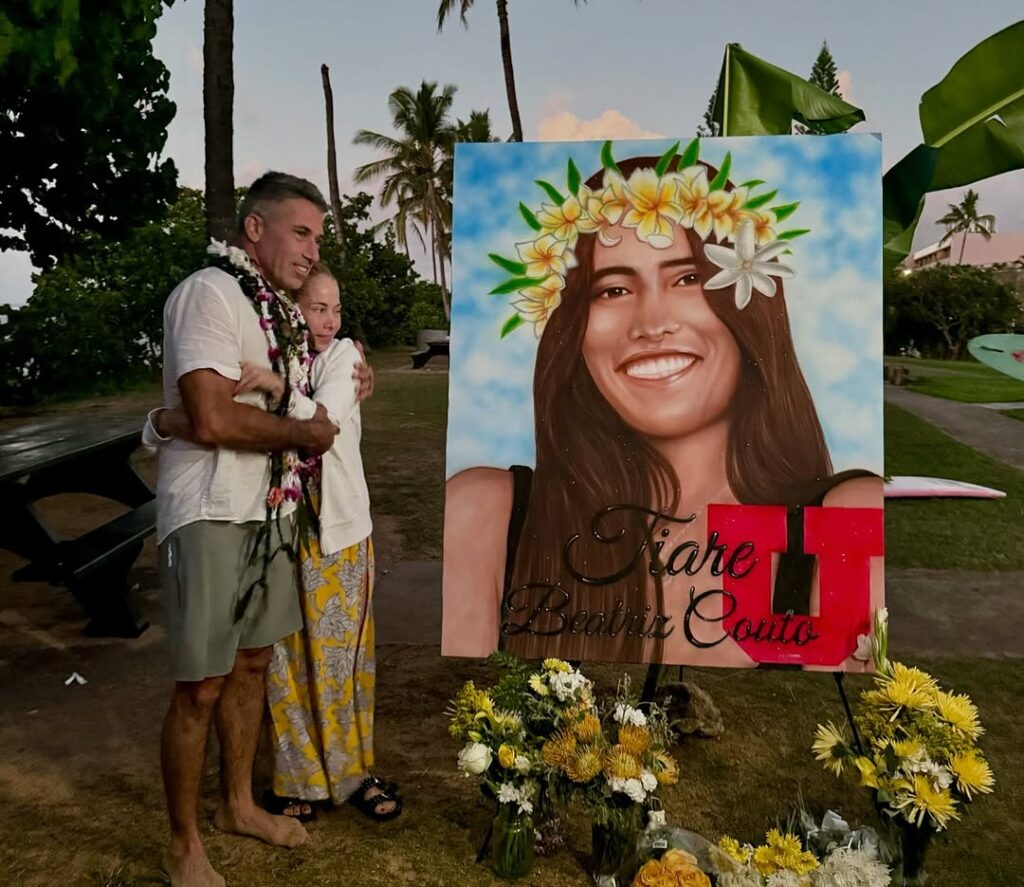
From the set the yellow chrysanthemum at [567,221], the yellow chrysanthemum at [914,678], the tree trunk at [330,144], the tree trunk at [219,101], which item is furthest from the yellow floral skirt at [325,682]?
the tree trunk at [330,144]

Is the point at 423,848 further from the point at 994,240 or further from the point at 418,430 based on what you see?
the point at 994,240

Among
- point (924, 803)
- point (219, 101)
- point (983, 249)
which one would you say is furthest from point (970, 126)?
point (983, 249)

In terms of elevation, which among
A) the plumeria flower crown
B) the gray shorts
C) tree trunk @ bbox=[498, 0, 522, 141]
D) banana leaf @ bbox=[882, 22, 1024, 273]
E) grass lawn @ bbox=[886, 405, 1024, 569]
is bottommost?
grass lawn @ bbox=[886, 405, 1024, 569]

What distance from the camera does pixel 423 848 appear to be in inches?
93.7

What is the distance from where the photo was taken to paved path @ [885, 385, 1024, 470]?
9.85 m

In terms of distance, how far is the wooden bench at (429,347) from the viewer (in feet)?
54.8

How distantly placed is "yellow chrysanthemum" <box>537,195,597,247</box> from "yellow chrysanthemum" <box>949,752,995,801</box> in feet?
5.18

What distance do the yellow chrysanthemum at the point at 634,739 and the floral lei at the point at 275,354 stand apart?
977 mm

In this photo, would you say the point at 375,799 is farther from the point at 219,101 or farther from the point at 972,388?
the point at 972,388

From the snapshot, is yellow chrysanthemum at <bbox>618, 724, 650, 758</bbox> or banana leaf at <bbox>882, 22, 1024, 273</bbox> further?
banana leaf at <bbox>882, 22, 1024, 273</bbox>


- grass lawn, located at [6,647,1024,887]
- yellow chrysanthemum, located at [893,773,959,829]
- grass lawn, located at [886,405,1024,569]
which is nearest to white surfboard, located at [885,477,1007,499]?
grass lawn, located at [886,405,1024,569]

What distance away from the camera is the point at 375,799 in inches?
99.2

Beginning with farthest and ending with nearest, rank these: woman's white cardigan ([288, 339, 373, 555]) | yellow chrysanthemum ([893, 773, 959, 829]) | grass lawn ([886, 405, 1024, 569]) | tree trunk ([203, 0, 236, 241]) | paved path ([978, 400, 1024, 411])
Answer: paved path ([978, 400, 1024, 411]) < tree trunk ([203, 0, 236, 241]) < grass lawn ([886, 405, 1024, 569]) < woman's white cardigan ([288, 339, 373, 555]) < yellow chrysanthemum ([893, 773, 959, 829])

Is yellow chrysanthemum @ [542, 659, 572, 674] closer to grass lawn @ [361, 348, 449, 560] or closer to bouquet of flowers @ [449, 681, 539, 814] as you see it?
bouquet of flowers @ [449, 681, 539, 814]
